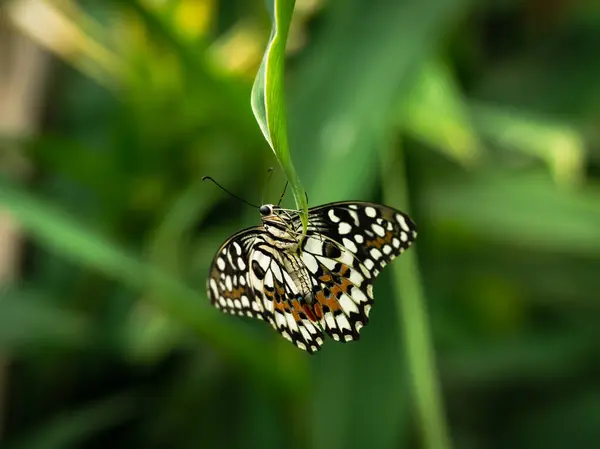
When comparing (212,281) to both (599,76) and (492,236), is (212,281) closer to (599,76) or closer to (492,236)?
(492,236)

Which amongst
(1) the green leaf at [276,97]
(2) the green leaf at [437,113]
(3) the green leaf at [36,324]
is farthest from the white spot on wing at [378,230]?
(3) the green leaf at [36,324]

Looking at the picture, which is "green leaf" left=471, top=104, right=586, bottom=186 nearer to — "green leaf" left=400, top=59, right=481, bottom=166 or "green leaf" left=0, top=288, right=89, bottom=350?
"green leaf" left=400, top=59, right=481, bottom=166

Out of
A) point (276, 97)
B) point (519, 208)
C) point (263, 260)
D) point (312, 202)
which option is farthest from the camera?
point (519, 208)

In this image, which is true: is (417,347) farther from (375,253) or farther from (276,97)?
(276,97)

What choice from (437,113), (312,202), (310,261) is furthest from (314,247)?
(437,113)

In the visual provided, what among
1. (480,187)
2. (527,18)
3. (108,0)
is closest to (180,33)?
(108,0)

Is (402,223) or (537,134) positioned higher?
(537,134)

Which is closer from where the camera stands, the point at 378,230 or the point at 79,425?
the point at 378,230

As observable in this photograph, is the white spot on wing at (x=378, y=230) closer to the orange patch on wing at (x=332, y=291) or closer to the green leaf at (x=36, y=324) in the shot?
the orange patch on wing at (x=332, y=291)
